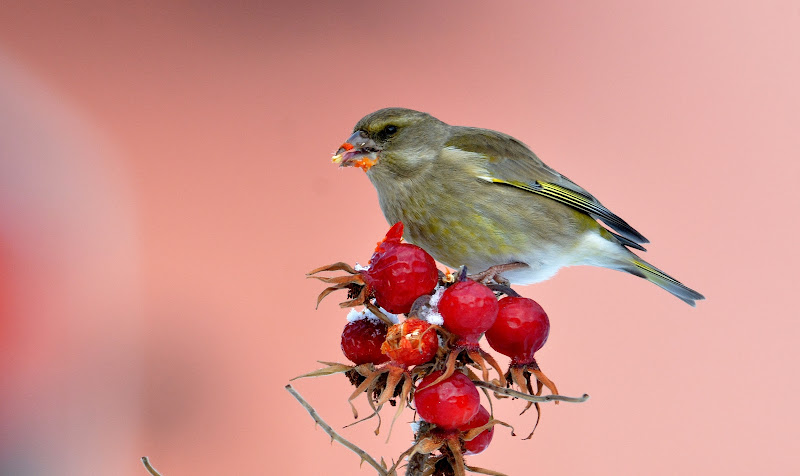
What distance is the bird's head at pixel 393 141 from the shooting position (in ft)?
3.65

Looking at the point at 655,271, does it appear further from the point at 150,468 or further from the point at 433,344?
the point at 150,468

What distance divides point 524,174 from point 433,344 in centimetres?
72

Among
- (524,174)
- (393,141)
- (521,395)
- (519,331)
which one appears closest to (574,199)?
(524,174)

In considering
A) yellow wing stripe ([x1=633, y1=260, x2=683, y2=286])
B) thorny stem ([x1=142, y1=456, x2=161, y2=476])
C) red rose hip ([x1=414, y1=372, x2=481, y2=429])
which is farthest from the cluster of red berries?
yellow wing stripe ([x1=633, y1=260, x2=683, y2=286])

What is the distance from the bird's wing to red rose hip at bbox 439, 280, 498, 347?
0.61m

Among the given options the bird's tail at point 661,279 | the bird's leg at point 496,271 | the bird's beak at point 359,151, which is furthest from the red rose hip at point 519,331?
the bird's tail at point 661,279

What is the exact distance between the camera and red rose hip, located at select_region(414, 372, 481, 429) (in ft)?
2.00

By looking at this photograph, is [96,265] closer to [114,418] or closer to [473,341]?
[114,418]

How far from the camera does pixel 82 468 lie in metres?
1.60

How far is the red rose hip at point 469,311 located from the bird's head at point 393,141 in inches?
17.8

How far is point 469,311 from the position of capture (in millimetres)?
634

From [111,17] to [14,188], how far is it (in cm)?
48

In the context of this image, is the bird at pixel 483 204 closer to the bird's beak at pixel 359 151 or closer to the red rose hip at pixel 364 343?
the bird's beak at pixel 359 151

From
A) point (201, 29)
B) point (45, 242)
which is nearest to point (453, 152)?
point (201, 29)
